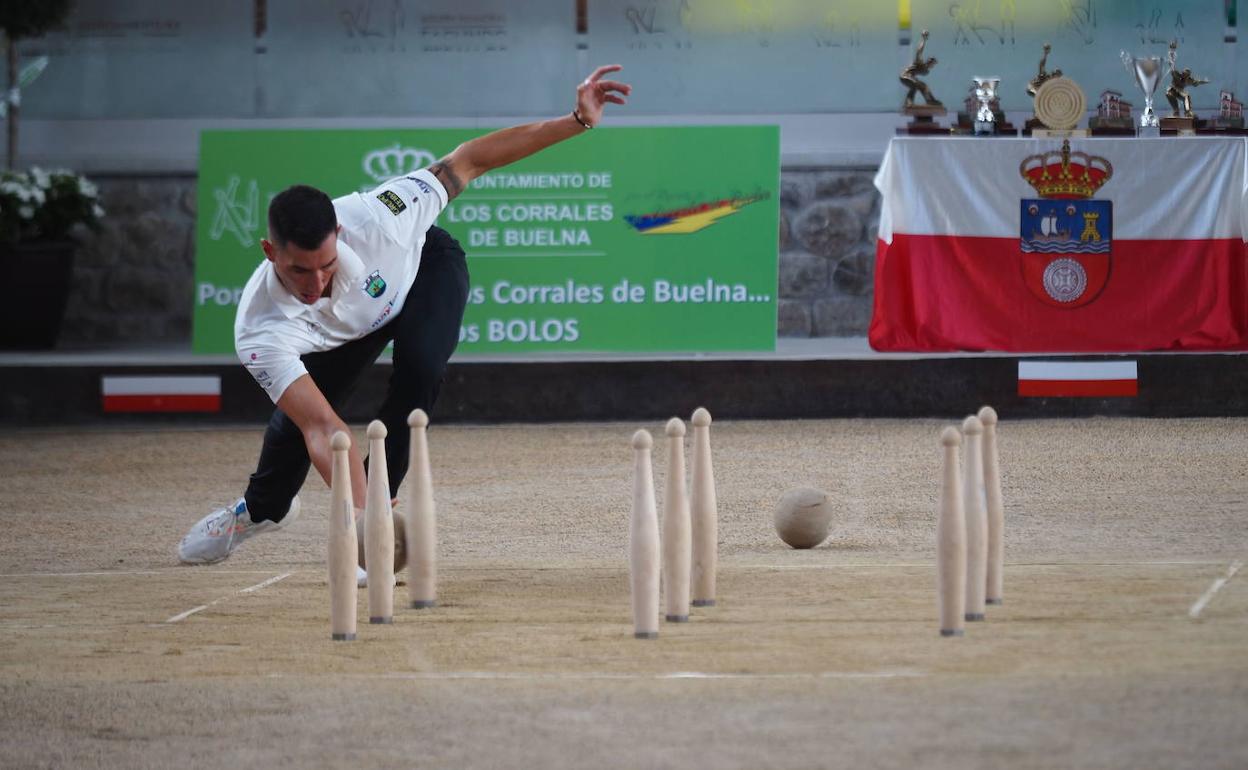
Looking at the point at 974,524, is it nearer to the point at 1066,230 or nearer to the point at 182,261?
the point at 1066,230

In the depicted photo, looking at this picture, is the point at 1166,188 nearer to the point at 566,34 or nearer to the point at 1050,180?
the point at 1050,180

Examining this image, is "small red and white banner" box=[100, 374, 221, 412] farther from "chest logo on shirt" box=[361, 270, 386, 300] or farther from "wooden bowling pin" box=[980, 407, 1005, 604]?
"wooden bowling pin" box=[980, 407, 1005, 604]

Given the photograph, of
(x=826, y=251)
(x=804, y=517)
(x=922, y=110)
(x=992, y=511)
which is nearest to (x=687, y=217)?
(x=922, y=110)

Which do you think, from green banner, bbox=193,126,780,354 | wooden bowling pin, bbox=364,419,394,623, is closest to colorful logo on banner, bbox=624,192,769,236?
green banner, bbox=193,126,780,354

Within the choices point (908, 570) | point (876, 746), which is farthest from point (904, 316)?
point (876, 746)

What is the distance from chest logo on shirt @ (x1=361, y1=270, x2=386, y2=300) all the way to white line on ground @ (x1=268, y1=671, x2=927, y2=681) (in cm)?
147

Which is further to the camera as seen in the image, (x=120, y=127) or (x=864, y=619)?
(x=120, y=127)

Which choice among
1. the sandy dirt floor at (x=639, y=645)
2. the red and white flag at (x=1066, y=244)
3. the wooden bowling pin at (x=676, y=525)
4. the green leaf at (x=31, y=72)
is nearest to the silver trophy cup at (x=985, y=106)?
the red and white flag at (x=1066, y=244)

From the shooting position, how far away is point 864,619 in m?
3.96

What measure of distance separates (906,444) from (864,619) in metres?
3.71

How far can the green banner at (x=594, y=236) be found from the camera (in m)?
8.59

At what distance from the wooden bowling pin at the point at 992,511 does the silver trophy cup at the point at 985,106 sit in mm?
4893

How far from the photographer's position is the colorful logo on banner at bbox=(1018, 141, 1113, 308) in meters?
8.35

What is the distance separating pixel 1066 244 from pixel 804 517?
3734 millimetres
